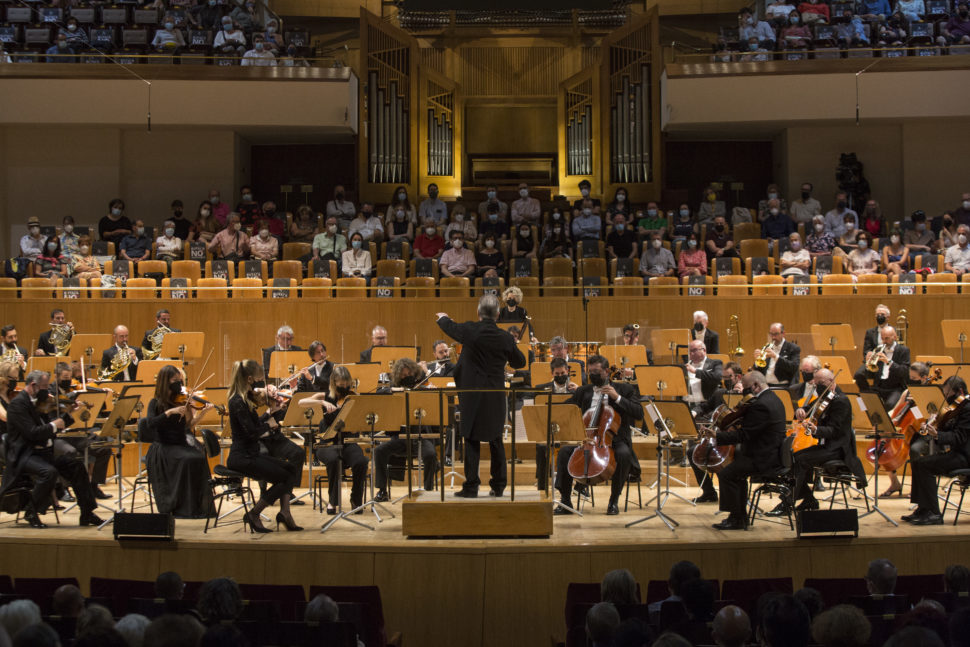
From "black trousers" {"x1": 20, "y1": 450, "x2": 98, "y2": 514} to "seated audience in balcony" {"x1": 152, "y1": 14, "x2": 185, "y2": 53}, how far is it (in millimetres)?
9891

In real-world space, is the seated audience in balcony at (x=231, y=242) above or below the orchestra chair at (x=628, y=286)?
above

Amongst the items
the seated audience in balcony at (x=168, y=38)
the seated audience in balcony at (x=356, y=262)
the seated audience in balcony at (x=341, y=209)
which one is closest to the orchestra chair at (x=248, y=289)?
the seated audience in balcony at (x=356, y=262)

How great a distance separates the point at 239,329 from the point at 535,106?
821cm

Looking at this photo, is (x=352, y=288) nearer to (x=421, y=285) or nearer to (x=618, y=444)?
(x=421, y=285)

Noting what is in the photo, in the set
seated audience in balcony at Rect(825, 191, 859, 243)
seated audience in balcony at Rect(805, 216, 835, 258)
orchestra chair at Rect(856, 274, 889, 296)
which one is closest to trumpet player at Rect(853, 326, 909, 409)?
orchestra chair at Rect(856, 274, 889, 296)

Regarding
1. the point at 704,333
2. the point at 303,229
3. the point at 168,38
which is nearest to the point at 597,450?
the point at 704,333

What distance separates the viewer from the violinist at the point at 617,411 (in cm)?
751

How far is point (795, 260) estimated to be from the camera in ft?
42.5

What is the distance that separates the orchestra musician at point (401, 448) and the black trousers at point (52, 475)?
Result: 80.6 inches

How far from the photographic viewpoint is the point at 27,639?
3.41 metres

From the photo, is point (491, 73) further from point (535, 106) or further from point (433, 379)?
point (433, 379)

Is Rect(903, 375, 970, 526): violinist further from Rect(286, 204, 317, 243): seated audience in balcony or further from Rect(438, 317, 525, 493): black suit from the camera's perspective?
Rect(286, 204, 317, 243): seated audience in balcony

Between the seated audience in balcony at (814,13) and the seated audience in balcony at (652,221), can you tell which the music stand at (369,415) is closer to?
the seated audience in balcony at (652,221)

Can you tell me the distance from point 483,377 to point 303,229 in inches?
342
